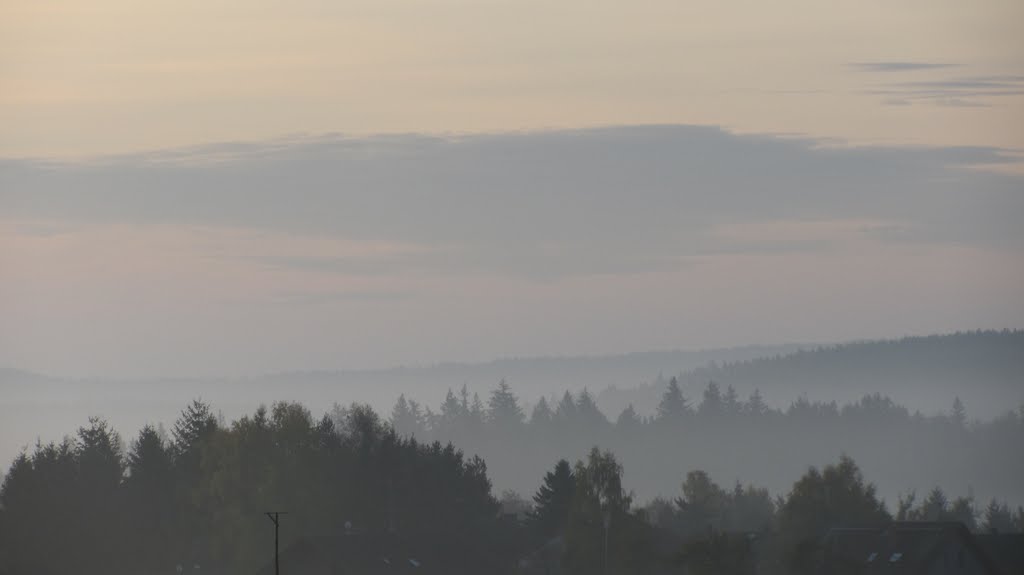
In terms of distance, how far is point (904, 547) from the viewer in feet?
387

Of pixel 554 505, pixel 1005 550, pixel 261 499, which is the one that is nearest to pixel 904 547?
pixel 1005 550

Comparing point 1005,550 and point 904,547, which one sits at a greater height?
point 1005,550

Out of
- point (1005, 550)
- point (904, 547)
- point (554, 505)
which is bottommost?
point (904, 547)

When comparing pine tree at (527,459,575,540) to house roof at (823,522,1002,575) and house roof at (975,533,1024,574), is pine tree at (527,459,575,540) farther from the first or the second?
house roof at (975,533,1024,574)

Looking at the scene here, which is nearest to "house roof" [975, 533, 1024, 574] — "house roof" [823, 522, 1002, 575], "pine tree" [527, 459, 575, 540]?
"house roof" [823, 522, 1002, 575]

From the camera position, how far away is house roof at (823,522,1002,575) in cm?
11512

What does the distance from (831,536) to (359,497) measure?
125 ft

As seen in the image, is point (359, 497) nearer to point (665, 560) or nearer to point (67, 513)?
point (67, 513)

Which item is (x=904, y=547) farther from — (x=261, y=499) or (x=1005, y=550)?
(x=261, y=499)

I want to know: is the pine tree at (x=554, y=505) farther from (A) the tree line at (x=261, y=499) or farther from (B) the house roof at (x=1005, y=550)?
(B) the house roof at (x=1005, y=550)

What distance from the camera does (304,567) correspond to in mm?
112750

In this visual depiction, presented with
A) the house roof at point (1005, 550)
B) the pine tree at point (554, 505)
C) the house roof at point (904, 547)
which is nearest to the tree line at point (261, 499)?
the pine tree at point (554, 505)

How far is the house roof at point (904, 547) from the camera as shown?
115125 mm

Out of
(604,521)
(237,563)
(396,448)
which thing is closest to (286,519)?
(237,563)
